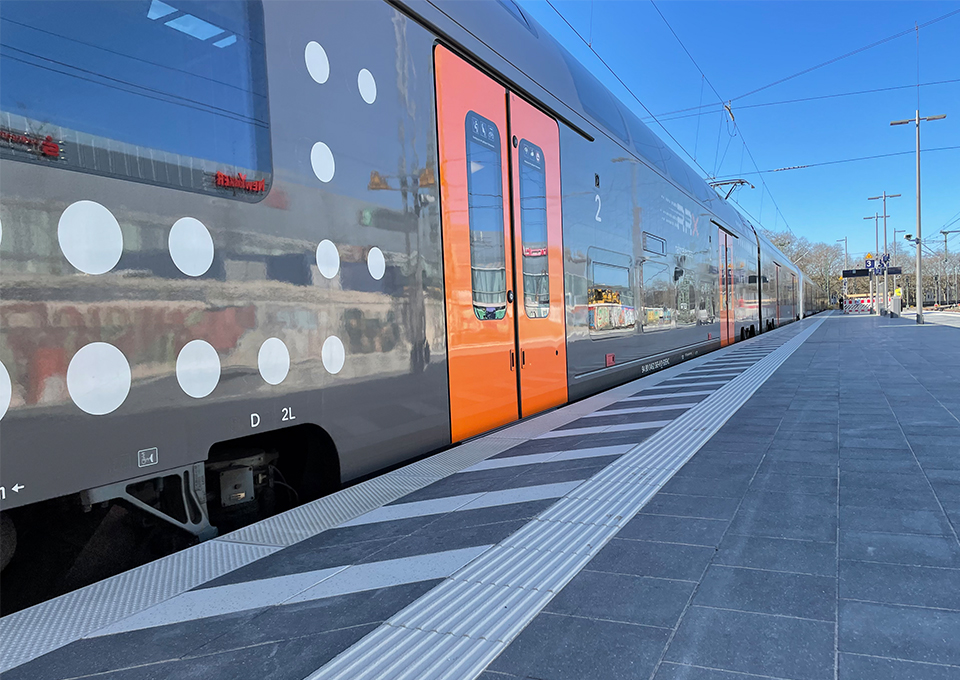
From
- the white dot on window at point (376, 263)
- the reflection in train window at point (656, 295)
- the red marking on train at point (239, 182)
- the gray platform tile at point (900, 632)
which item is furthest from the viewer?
the reflection in train window at point (656, 295)

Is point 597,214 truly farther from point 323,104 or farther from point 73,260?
point 73,260

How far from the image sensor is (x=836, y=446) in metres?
4.25

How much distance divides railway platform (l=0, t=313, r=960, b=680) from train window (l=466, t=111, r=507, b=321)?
47.6 inches

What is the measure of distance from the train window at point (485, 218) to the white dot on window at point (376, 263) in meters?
A: 1.03

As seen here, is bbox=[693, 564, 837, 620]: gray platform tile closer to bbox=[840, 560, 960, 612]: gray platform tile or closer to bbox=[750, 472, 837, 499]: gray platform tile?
bbox=[840, 560, 960, 612]: gray platform tile

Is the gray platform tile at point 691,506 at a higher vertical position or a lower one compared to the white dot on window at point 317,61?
lower

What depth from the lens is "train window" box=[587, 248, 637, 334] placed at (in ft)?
21.6

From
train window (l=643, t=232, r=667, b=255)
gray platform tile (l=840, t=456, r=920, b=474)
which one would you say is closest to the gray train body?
gray platform tile (l=840, t=456, r=920, b=474)

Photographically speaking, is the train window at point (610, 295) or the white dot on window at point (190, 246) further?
the train window at point (610, 295)

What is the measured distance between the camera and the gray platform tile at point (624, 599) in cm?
203

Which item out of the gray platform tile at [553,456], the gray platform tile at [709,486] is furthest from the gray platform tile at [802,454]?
the gray platform tile at [553,456]

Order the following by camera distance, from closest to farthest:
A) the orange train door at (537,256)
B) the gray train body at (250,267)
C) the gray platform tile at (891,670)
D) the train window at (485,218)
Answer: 1. the gray platform tile at (891,670)
2. the gray train body at (250,267)
3. the train window at (485,218)
4. the orange train door at (537,256)

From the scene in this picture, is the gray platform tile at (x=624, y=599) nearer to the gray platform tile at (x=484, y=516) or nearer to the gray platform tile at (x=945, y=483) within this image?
the gray platform tile at (x=484, y=516)

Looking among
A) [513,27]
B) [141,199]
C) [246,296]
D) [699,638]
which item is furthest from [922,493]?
[513,27]
